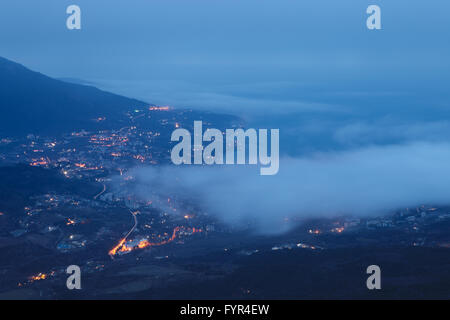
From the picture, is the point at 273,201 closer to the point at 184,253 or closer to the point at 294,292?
the point at 184,253

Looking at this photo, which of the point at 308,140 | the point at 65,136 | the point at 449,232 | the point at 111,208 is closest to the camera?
the point at 449,232

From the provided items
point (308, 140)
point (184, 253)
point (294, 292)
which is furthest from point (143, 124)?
point (294, 292)

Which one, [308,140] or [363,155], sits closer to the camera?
[363,155]

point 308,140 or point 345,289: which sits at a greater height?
point 308,140

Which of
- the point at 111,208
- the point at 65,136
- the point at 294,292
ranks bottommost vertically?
the point at 294,292
